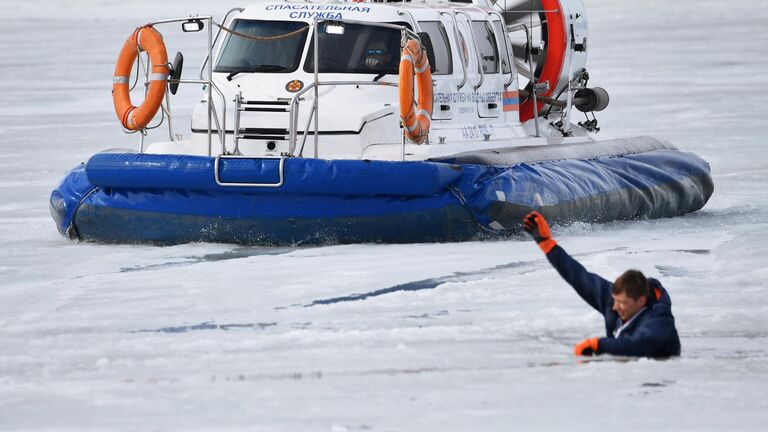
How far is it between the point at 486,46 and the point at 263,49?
4.92 ft

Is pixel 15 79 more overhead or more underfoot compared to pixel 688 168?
more underfoot

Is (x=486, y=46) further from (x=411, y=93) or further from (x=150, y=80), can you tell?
(x=150, y=80)

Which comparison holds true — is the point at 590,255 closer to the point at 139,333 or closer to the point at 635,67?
the point at 139,333

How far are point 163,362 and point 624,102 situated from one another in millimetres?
13702

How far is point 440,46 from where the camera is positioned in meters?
9.32

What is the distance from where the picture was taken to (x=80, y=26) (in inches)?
1547

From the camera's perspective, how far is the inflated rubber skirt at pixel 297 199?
8.12m

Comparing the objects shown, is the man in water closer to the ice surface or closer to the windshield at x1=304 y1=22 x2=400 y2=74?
the ice surface

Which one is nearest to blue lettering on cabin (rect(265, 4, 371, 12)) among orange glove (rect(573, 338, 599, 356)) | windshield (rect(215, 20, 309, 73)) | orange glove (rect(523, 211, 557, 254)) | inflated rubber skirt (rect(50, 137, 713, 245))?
windshield (rect(215, 20, 309, 73))

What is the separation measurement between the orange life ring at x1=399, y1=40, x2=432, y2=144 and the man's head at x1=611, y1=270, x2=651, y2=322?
312 centimetres

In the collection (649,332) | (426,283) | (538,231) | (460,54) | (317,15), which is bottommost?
(426,283)

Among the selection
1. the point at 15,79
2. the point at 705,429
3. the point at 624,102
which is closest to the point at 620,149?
the point at 705,429

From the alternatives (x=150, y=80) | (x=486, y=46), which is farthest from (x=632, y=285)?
(x=486, y=46)

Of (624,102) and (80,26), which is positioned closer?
(624,102)
